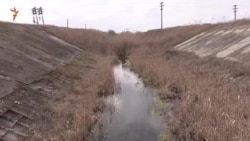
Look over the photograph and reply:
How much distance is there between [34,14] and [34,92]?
203 feet

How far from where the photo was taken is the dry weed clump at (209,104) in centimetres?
1084

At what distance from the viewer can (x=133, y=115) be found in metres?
16.5

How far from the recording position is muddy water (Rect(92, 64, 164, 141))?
13.6 m

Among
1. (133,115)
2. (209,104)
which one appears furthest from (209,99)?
(133,115)

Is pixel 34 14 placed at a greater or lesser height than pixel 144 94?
greater

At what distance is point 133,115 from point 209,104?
419 cm

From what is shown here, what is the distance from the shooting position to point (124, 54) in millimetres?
48906

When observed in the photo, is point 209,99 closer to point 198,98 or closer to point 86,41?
point 198,98

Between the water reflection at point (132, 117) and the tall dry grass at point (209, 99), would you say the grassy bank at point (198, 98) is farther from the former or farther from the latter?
the water reflection at point (132, 117)

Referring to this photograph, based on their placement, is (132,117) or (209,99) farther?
(132,117)

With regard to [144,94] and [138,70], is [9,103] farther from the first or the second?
[138,70]

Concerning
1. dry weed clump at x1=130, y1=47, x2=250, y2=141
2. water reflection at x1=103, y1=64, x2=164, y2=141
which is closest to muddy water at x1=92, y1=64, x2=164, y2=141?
water reflection at x1=103, y1=64, x2=164, y2=141

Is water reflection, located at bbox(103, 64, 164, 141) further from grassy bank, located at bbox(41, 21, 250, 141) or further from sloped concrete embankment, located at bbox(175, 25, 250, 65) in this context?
sloped concrete embankment, located at bbox(175, 25, 250, 65)

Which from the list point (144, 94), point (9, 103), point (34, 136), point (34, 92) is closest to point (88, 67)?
point (144, 94)
